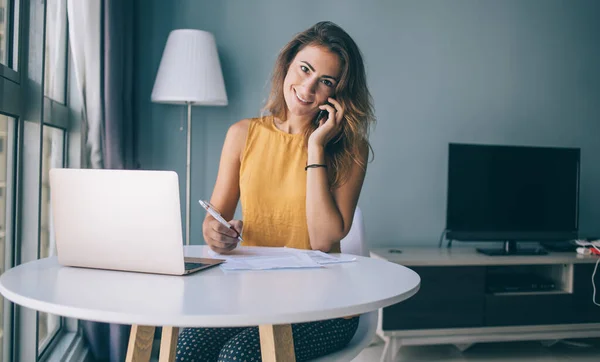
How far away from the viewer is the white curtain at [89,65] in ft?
6.60

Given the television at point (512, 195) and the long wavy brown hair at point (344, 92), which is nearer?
the long wavy brown hair at point (344, 92)

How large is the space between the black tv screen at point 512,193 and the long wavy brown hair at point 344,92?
1448 millimetres

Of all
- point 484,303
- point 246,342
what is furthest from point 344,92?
point 484,303

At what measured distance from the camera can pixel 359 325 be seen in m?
1.53

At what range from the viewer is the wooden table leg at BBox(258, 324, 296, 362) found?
0.97 m

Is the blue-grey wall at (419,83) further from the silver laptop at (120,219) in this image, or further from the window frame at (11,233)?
the silver laptop at (120,219)

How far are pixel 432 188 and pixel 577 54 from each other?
126cm

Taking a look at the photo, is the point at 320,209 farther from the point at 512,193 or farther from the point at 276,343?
the point at 512,193

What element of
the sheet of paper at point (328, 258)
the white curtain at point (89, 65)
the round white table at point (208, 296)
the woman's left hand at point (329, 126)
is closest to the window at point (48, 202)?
the white curtain at point (89, 65)

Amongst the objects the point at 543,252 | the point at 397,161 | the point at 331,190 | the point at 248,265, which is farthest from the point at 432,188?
the point at 248,265

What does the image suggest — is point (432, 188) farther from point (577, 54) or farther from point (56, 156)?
point (56, 156)

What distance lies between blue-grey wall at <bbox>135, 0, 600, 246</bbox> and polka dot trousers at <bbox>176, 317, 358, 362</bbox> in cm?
173

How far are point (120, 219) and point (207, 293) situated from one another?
231 millimetres

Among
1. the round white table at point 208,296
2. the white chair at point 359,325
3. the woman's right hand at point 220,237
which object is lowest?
the white chair at point 359,325
